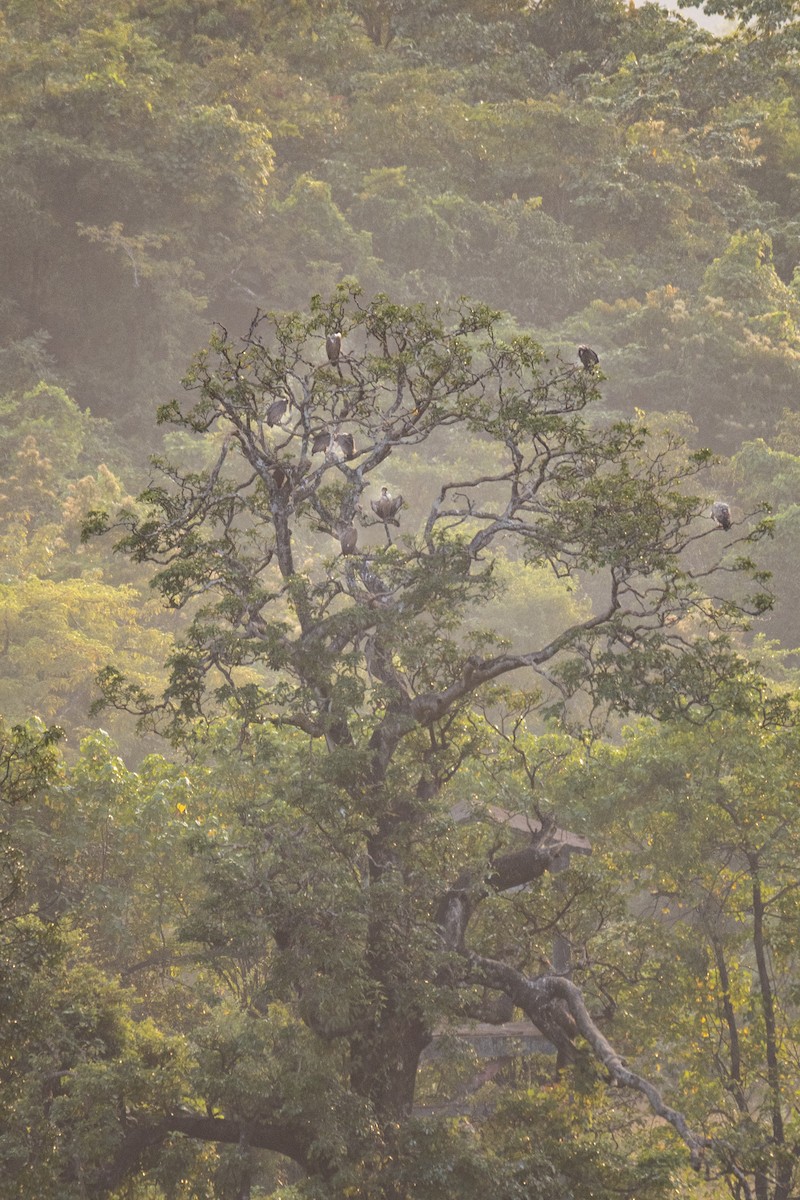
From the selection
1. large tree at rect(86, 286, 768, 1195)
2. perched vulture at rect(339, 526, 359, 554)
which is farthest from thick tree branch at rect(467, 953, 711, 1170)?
perched vulture at rect(339, 526, 359, 554)

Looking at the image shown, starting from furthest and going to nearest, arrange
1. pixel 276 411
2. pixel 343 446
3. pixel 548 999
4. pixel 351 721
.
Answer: pixel 351 721 < pixel 343 446 < pixel 276 411 < pixel 548 999

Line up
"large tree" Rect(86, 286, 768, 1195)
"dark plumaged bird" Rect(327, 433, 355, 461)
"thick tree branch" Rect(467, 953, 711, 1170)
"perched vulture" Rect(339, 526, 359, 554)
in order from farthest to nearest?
"perched vulture" Rect(339, 526, 359, 554)
"dark plumaged bird" Rect(327, 433, 355, 461)
"large tree" Rect(86, 286, 768, 1195)
"thick tree branch" Rect(467, 953, 711, 1170)

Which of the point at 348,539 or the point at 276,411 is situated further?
the point at 348,539

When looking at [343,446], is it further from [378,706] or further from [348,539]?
[378,706]

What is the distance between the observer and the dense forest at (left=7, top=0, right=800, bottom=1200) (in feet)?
34.2

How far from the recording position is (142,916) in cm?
1745

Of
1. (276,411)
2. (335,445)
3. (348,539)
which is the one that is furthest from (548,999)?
(276,411)

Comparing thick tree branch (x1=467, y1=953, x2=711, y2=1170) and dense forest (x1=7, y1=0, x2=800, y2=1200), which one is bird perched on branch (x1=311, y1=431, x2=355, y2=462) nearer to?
dense forest (x1=7, y1=0, x2=800, y2=1200)

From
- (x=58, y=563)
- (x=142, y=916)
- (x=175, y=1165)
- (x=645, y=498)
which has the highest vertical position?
(x=58, y=563)

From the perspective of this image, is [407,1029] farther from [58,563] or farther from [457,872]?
[58,563]

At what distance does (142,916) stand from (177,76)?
28.1 metres

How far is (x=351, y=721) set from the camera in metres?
15.6

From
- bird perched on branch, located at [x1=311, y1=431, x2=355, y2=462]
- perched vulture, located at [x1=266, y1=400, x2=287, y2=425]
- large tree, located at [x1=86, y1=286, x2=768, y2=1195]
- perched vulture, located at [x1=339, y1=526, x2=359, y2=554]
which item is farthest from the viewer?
perched vulture, located at [x1=339, y1=526, x2=359, y2=554]

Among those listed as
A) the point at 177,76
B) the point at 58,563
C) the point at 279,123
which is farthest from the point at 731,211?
the point at 58,563
